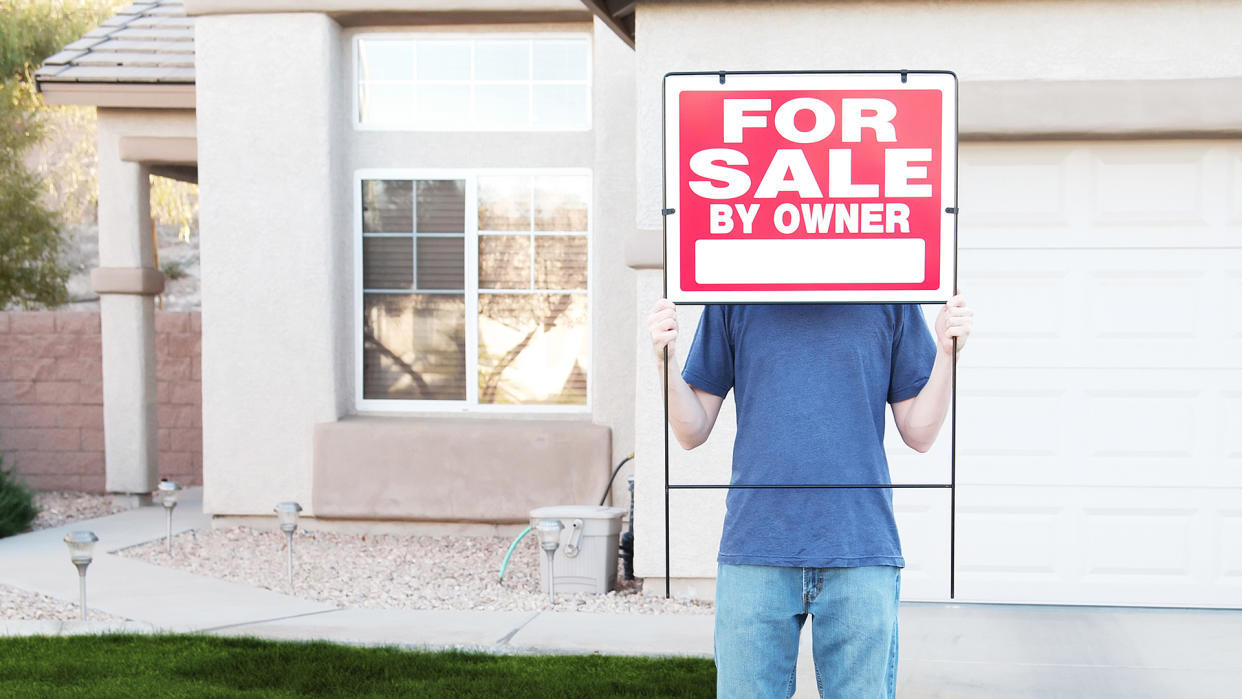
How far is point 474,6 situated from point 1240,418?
6.04m

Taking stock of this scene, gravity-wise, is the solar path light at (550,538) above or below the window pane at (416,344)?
below

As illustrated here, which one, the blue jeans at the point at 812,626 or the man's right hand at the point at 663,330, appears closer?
the blue jeans at the point at 812,626

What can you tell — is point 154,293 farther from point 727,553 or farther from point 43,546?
point 727,553

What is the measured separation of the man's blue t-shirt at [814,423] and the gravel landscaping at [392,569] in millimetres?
3911

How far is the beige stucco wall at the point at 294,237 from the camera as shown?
9.09 m

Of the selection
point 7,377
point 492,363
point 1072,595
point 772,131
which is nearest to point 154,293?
point 7,377

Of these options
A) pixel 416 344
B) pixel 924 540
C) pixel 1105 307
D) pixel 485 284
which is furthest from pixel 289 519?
pixel 1105 307

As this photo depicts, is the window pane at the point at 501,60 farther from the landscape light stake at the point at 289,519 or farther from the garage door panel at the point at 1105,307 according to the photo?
the garage door panel at the point at 1105,307

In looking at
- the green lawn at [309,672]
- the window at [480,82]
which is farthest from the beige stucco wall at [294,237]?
the green lawn at [309,672]

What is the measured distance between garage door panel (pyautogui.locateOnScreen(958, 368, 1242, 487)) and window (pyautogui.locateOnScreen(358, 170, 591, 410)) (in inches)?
149

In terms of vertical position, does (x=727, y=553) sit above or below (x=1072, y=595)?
above

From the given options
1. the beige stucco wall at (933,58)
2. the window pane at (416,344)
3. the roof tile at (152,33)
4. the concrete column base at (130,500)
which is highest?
the roof tile at (152,33)

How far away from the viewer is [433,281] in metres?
9.50

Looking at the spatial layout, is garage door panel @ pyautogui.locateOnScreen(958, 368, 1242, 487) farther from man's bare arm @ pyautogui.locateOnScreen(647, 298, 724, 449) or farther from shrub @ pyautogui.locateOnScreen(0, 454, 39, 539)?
shrub @ pyautogui.locateOnScreen(0, 454, 39, 539)
